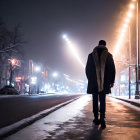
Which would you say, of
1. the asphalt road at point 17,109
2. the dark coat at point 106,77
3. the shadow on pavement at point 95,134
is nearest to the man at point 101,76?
the dark coat at point 106,77

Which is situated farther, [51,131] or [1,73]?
[1,73]

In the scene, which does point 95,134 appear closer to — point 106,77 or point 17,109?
point 106,77

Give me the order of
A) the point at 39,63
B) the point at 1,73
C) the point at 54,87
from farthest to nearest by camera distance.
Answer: the point at 54,87 < the point at 39,63 < the point at 1,73

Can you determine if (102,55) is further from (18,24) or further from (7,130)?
(18,24)

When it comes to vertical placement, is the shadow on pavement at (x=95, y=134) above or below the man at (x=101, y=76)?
below

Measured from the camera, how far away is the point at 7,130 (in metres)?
5.30

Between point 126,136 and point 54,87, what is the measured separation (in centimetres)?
14052

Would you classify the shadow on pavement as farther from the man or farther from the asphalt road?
the asphalt road

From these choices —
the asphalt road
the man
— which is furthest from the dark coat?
the asphalt road

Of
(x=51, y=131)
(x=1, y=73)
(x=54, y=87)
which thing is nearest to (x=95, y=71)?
(x=51, y=131)

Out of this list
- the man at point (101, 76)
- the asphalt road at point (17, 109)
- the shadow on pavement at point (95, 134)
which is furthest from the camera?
the asphalt road at point (17, 109)

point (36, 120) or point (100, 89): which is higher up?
point (100, 89)

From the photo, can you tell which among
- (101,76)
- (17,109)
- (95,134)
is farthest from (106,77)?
(17,109)

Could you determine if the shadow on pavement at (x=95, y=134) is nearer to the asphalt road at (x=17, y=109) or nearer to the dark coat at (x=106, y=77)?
the dark coat at (x=106, y=77)
